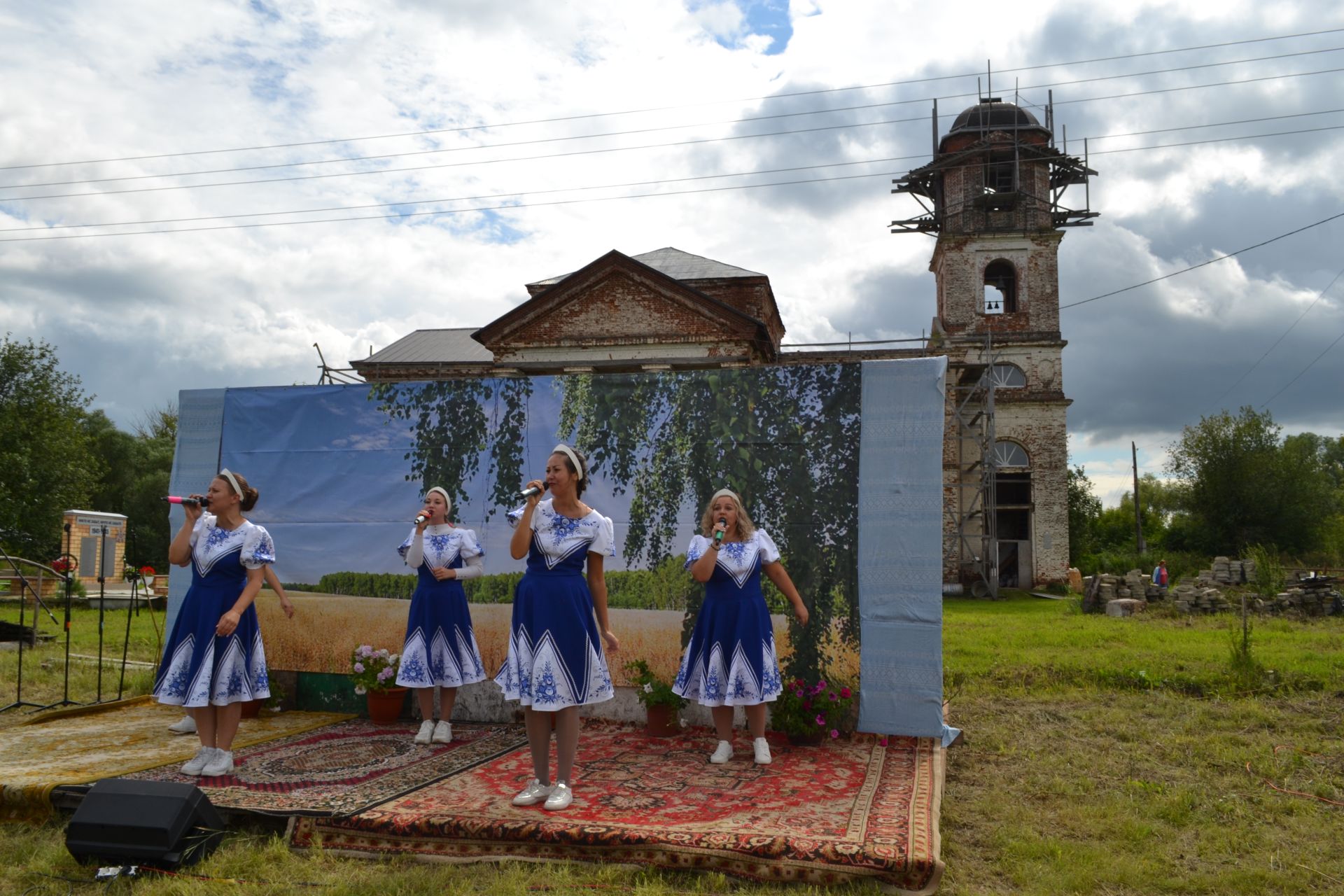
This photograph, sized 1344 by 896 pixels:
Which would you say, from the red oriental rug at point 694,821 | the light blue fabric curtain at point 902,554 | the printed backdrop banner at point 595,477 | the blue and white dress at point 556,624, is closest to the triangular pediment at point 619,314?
the printed backdrop banner at point 595,477

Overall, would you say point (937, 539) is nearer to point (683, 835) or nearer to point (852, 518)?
point (852, 518)

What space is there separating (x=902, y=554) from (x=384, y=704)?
13.9ft

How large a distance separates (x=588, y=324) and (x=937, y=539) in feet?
61.4

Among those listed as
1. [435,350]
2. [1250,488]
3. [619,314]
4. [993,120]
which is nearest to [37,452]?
[435,350]

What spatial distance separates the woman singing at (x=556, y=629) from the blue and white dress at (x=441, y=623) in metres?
1.83

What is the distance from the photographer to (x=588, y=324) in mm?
24188

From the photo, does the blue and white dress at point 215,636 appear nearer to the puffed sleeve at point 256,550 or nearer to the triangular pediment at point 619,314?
the puffed sleeve at point 256,550

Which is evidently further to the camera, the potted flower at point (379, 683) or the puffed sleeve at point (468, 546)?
the potted flower at point (379, 683)

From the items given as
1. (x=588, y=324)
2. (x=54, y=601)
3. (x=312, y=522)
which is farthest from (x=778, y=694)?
(x=54, y=601)

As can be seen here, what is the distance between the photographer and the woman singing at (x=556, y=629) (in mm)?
4715

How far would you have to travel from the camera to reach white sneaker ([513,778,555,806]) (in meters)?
4.78

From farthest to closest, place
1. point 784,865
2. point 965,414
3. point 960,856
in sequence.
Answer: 1. point 965,414
2. point 960,856
3. point 784,865

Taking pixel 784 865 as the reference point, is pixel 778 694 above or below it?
above

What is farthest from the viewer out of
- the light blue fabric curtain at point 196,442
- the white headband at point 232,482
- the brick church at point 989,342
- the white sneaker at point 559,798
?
the brick church at point 989,342
